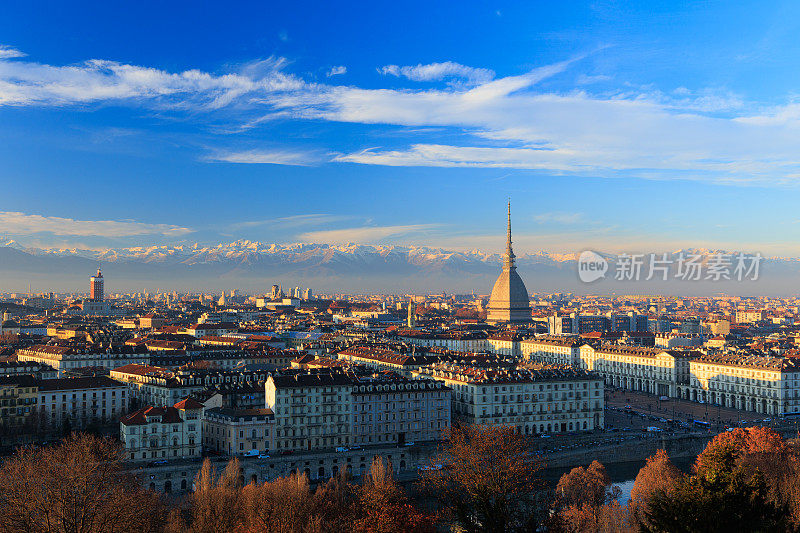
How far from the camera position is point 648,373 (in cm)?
12212

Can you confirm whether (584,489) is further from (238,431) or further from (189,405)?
(189,405)

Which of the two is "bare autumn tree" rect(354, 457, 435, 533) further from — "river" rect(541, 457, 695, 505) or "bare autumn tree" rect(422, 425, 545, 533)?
"river" rect(541, 457, 695, 505)

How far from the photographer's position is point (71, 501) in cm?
4247

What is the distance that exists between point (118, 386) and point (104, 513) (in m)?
44.3

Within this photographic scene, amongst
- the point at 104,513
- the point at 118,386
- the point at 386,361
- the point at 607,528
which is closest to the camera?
the point at 104,513

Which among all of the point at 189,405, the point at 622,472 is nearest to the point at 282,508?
the point at 189,405

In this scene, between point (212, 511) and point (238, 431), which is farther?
point (238, 431)

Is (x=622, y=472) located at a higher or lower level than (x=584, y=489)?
lower

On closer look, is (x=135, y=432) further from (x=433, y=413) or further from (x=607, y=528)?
(x=607, y=528)

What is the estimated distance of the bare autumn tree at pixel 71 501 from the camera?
41.1 metres

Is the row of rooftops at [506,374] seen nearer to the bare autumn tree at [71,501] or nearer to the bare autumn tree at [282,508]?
the bare autumn tree at [282,508]

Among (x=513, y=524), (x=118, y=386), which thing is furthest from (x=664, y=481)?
(x=118, y=386)

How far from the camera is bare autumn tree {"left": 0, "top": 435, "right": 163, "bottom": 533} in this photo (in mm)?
41094

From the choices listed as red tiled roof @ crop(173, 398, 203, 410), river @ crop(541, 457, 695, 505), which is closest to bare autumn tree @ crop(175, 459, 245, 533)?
red tiled roof @ crop(173, 398, 203, 410)
